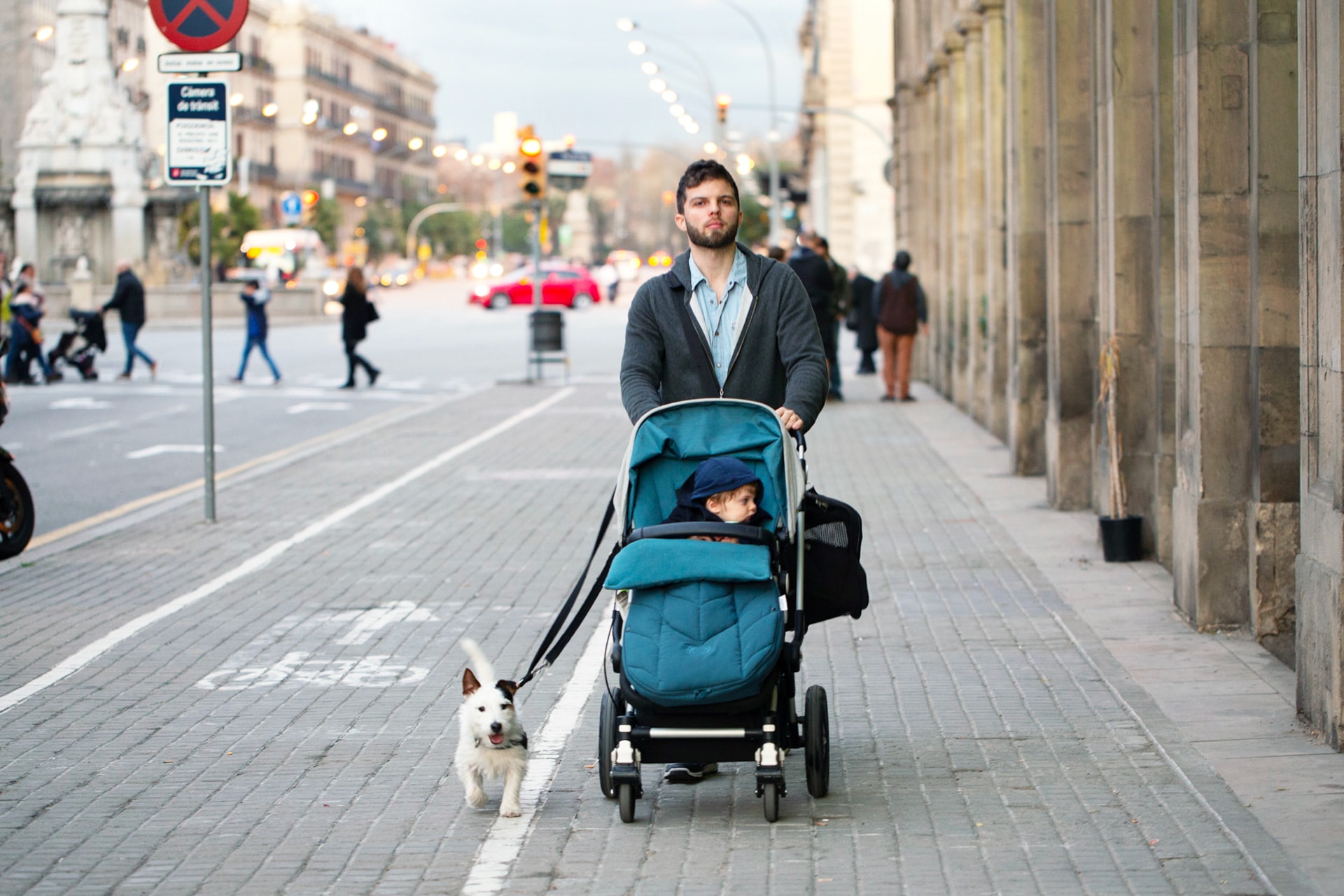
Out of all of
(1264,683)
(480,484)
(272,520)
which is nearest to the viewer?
(1264,683)

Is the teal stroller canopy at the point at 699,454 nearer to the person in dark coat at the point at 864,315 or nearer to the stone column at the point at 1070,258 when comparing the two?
the stone column at the point at 1070,258

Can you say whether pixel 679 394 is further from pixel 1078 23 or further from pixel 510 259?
pixel 510 259

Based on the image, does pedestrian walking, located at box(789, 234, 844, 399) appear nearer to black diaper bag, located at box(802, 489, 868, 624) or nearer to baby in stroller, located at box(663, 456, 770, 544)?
black diaper bag, located at box(802, 489, 868, 624)

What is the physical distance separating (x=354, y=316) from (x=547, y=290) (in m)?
41.7

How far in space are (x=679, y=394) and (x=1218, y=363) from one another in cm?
355

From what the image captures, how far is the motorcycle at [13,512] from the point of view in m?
12.1

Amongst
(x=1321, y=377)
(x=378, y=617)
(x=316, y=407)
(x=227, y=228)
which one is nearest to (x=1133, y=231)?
(x=1321, y=377)

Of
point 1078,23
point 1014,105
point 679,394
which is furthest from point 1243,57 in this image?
point 1014,105

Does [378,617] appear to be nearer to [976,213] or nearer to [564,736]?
[564,736]

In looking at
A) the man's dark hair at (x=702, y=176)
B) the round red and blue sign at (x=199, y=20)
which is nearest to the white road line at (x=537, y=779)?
the man's dark hair at (x=702, y=176)

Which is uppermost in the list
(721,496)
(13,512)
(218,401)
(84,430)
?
(218,401)

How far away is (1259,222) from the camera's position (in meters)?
8.55

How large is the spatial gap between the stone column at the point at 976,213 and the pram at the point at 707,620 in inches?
599

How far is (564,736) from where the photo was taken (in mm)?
7121
